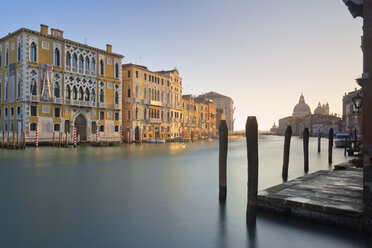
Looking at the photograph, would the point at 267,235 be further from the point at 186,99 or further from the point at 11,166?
the point at 186,99

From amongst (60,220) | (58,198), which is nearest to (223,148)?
(60,220)

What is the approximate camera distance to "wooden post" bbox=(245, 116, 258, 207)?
20.3ft

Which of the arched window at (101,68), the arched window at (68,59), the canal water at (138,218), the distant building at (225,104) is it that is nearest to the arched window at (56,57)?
the arched window at (68,59)

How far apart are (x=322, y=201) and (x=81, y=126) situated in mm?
31832

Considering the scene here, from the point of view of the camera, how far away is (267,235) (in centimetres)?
575

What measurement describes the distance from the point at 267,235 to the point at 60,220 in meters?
4.48

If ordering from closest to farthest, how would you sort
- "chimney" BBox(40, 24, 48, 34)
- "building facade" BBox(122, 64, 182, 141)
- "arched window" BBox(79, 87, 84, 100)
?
"chimney" BBox(40, 24, 48, 34) < "arched window" BBox(79, 87, 84, 100) < "building facade" BBox(122, 64, 182, 141)

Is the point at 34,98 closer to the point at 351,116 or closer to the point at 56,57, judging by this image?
the point at 56,57

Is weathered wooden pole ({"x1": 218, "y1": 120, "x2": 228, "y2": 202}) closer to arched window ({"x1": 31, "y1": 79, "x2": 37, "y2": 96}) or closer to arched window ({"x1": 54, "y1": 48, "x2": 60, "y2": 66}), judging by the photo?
arched window ({"x1": 31, "y1": 79, "x2": 37, "y2": 96})

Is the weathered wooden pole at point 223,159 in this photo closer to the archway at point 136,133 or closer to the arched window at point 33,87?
the arched window at point 33,87

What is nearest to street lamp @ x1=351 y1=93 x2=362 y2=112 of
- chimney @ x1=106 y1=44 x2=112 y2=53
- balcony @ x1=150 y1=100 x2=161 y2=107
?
chimney @ x1=106 y1=44 x2=112 y2=53

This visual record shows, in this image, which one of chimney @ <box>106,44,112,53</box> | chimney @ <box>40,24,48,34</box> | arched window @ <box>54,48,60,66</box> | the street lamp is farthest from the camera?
chimney @ <box>106,44,112,53</box>

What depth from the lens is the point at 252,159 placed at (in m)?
6.40

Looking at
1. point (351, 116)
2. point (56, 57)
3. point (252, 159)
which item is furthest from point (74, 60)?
point (351, 116)
